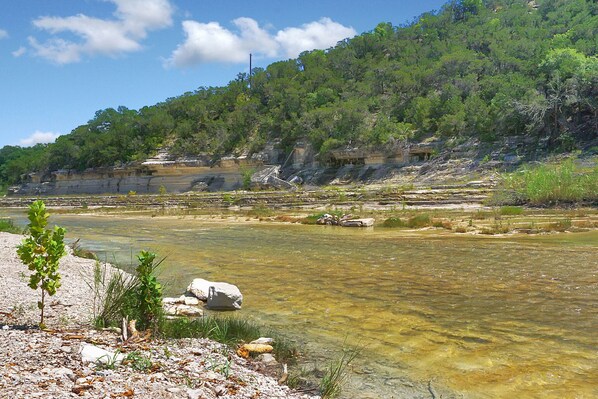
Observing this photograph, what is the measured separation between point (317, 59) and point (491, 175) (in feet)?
159

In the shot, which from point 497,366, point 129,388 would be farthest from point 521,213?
point 129,388

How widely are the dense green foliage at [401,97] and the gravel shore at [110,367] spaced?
3577 centimetres

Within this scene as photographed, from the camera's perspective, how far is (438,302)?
712 centimetres

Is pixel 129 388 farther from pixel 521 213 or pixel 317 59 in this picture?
pixel 317 59

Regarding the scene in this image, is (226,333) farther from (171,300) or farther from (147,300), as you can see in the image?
(171,300)

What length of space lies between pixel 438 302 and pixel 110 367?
5.00 metres

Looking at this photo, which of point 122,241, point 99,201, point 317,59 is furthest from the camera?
point 317,59

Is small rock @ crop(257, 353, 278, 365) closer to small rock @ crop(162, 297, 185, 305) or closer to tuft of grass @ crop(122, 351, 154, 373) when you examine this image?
tuft of grass @ crop(122, 351, 154, 373)

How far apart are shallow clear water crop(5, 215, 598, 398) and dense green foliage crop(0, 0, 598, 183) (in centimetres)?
2637

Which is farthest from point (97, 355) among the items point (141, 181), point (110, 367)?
point (141, 181)

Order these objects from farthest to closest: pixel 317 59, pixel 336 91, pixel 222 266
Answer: pixel 317 59
pixel 336 91
pixel 222 266

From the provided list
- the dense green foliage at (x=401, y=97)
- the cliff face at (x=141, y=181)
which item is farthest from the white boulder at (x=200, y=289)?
the cliff face at (x=141, y=181)

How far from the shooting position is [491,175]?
31953 millimetres

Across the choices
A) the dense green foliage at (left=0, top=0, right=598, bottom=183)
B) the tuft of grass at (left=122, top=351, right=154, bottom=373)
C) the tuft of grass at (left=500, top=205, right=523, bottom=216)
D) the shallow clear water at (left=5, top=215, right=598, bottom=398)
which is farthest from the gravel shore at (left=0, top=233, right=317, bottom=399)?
the dense green foliage at (left=0, top=0, right=598, bottom=183)
